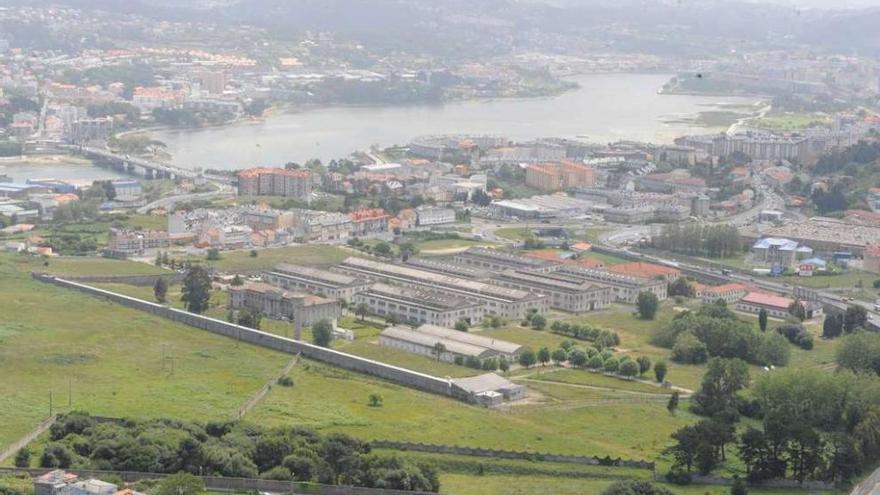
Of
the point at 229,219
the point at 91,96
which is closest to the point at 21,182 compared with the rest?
the point at 229,219

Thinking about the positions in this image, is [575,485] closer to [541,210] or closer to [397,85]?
[541,210]

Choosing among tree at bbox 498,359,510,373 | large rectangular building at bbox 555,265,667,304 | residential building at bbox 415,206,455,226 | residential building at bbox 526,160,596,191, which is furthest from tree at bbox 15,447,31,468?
residential building at bbox 526,160,596,191

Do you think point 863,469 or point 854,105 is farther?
point 854,105

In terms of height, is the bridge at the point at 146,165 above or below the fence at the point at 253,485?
below

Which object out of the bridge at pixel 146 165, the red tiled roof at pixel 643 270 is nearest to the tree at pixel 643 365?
the red tiled roof at pixel 643 270

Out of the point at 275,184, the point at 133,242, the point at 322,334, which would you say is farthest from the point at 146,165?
the point at 322,334

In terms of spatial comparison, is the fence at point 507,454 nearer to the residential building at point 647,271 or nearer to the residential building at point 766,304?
the residential building at point 766,304

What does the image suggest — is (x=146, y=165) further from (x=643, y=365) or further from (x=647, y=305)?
(x=643, y=365)
